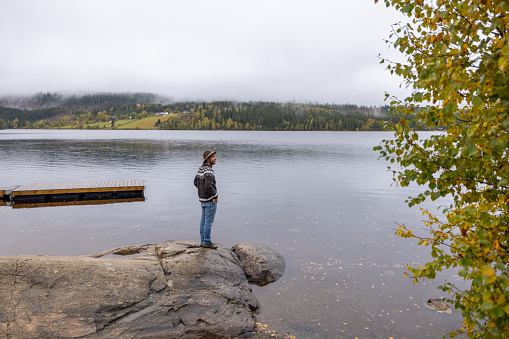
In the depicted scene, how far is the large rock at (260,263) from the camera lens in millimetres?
13891

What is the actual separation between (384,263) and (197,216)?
1363cm

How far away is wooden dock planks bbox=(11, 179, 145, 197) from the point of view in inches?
1101

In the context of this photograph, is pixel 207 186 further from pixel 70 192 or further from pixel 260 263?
pixel 70 192

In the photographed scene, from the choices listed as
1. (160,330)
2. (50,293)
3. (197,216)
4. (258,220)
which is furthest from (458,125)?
(197,216)

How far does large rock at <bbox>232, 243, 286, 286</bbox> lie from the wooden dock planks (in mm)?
18380

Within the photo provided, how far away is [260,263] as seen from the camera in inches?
570

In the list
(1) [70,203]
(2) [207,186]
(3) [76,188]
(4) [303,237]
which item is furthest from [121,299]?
(3) [76,188]

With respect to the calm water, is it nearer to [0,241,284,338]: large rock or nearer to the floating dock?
[0,241,284,338]: large rock

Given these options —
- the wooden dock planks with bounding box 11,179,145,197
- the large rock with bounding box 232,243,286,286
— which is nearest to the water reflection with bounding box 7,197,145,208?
the wooden dock planks with bounding box 11,179,145,197

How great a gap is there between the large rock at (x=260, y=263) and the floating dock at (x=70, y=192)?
1858cm

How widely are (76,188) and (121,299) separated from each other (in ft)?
74.5

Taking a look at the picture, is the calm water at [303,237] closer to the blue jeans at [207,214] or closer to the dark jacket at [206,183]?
the blue jeans at [207,214]

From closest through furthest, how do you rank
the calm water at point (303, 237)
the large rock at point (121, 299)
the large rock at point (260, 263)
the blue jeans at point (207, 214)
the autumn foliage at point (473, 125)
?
the autumn foliage at point (473, 125), the large rock at point (121, 299), the calm water at point (303, 237), the blue jeans at point (207, 214), the large rock at point (260, 263)

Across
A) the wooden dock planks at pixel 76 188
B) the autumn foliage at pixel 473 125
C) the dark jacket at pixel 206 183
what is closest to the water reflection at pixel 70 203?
the wooden dock planks at pixel 76 188
